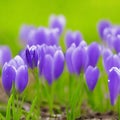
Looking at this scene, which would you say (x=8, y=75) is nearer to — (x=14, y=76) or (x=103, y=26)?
(x=14, y=76)

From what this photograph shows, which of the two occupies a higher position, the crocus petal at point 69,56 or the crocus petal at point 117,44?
the crocus petal at point 117,44

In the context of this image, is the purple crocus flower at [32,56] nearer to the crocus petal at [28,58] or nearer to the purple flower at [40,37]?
the crocus petal at [28,58]

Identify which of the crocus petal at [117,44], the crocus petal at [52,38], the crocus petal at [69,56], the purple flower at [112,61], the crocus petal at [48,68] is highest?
the crocus petal at [52,38]

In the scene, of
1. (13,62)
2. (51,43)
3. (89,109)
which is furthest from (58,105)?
(13,62)

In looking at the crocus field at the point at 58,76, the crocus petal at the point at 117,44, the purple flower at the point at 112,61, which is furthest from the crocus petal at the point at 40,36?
the purple flower at the point at 112,61

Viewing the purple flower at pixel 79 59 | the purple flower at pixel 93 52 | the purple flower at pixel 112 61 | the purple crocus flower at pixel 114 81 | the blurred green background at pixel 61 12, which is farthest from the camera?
the blurred green background at pixel 61 12

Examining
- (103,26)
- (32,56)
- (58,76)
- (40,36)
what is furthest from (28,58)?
(103,26)
